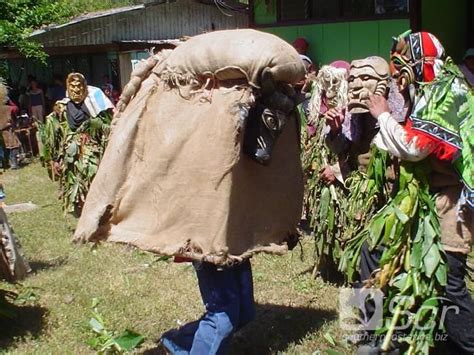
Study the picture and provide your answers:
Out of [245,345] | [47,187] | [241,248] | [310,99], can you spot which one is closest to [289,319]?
[245,345]

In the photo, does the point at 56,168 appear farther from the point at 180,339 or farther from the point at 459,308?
the point at 459,308

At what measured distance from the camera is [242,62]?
130 inches

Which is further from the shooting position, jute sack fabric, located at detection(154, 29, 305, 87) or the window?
the window

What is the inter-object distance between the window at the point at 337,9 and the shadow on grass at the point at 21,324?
230 inches

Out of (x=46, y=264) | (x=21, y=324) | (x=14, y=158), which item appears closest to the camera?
(x=21, y=324)

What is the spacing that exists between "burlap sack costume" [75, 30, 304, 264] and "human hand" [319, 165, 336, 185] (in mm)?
1593

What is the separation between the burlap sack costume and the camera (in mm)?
3340

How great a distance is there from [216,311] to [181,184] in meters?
0.78

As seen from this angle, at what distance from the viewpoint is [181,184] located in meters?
3.43

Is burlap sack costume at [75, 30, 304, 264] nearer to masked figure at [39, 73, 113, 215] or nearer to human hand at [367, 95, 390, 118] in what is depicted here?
human hand at [367, 95, 390, 118]

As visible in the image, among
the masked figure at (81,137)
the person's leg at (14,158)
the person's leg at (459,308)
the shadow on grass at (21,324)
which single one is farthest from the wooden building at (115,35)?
the person's leg at (459,308)

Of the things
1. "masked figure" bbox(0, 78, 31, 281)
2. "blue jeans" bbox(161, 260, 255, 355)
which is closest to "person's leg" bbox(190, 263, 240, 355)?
"blue jeans" bbox(161, 260, 255, 355)

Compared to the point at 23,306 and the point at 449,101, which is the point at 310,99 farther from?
the point at 23,306

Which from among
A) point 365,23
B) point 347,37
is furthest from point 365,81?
point 347,37
